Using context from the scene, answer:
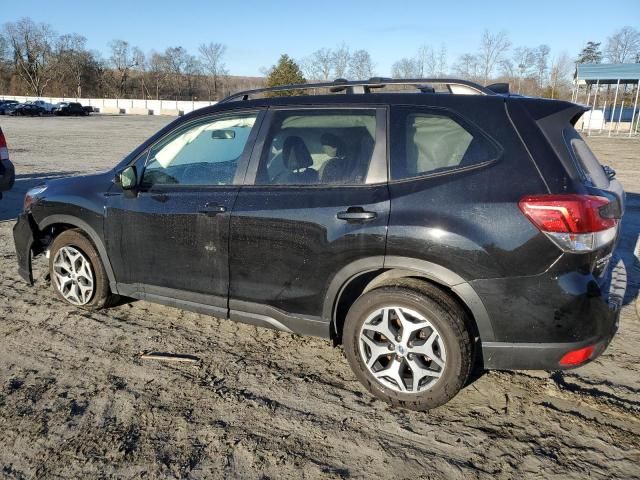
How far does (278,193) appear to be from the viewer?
3480 millimetres

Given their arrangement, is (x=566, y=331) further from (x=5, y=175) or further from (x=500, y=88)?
(x=5, y=175)

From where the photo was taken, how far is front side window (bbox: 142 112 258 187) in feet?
12.5

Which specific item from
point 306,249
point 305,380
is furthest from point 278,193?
point 305,380

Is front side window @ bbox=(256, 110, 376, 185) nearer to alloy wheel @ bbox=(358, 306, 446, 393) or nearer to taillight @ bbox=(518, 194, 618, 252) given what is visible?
alloy wheel @ bbox=(358, 306, 446, 393)

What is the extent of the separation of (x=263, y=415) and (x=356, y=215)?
131 centimetres

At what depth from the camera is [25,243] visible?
4.70 m

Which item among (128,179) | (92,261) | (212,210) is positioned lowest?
(92,261)

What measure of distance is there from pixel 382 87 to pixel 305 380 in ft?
6.78

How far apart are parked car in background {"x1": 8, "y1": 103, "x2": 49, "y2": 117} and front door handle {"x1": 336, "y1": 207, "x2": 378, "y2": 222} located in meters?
58.3

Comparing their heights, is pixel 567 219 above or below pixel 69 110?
below

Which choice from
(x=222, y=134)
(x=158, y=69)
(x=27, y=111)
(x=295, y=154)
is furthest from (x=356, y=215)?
(x=158, y=69)

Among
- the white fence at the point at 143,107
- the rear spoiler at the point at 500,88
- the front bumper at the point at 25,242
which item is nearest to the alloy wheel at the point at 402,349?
the rear spoiler at the point at 500,88

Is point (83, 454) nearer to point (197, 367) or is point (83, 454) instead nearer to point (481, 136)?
point (197, 367)

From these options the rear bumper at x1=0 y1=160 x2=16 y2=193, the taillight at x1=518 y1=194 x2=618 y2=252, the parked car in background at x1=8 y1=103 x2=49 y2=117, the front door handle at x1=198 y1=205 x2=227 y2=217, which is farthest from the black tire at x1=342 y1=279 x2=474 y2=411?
the parked car in background at x1=8 y1=103 x2=49 y2=117
